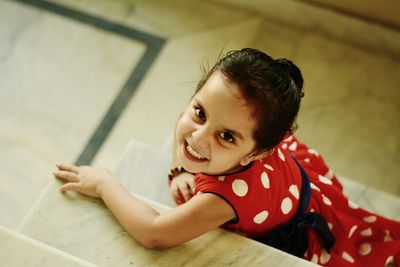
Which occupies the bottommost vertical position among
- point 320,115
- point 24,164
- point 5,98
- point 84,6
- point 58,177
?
point 24,164

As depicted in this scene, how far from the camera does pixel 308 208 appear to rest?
1263 millimetres

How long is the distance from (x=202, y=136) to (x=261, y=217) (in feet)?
0.86

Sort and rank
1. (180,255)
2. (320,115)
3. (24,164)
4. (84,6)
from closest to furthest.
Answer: (180,255) → (24,164) → (320,115) → (84,6)

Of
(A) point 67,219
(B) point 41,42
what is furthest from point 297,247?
(B) point 41,42

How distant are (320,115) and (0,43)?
147cm

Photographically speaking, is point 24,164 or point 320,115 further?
point 320,115

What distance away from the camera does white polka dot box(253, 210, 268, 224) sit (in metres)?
1.13

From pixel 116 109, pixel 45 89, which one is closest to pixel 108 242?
pixel 116 109

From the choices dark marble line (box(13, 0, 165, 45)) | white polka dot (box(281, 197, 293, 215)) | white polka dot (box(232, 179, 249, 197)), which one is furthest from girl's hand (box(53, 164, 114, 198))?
dark marble line (box(13, 0, 165, 45))

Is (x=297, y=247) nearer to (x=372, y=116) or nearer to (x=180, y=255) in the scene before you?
(x=180, y=255)

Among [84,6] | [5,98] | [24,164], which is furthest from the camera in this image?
[84,6]

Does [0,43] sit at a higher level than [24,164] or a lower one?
higher

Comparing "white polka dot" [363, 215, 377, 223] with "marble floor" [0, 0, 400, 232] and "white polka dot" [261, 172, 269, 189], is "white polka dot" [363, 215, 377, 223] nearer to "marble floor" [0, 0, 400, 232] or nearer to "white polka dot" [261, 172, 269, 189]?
"white polka dot" [261, 172, 269, 189]

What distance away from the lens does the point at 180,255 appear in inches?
41.8
